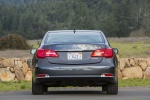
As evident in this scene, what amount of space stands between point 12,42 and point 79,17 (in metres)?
93.8

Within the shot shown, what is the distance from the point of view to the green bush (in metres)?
52.4

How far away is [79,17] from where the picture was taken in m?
146

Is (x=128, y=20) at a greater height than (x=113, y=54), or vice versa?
(x=113, y=54)

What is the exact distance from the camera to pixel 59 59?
11.8 m

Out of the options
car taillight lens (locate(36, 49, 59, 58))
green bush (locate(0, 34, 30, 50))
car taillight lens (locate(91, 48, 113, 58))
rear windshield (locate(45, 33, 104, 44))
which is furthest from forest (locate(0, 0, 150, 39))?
car taillight lens (locate(36, 49, 59, 58))

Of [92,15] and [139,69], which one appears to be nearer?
[139,69]

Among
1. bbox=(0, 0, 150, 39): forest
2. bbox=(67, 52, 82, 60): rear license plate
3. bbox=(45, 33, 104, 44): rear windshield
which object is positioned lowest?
bbox=(0, 0, 150, 39): forest

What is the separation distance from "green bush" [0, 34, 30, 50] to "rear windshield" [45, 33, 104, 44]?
1560 inches

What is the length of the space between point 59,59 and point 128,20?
12541cm

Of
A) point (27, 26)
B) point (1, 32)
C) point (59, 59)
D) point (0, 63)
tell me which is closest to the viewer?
point (59, 59)

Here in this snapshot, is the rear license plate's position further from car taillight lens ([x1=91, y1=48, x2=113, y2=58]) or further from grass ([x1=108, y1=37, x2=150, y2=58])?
grass ([x1=108, y1=37, x2=150, y2=58])

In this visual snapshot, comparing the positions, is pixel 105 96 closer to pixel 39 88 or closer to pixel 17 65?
pixel 39 88

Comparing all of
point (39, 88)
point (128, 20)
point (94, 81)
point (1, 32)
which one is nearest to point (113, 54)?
point (94, 81)

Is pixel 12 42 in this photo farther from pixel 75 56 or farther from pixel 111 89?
pixel 75 56
